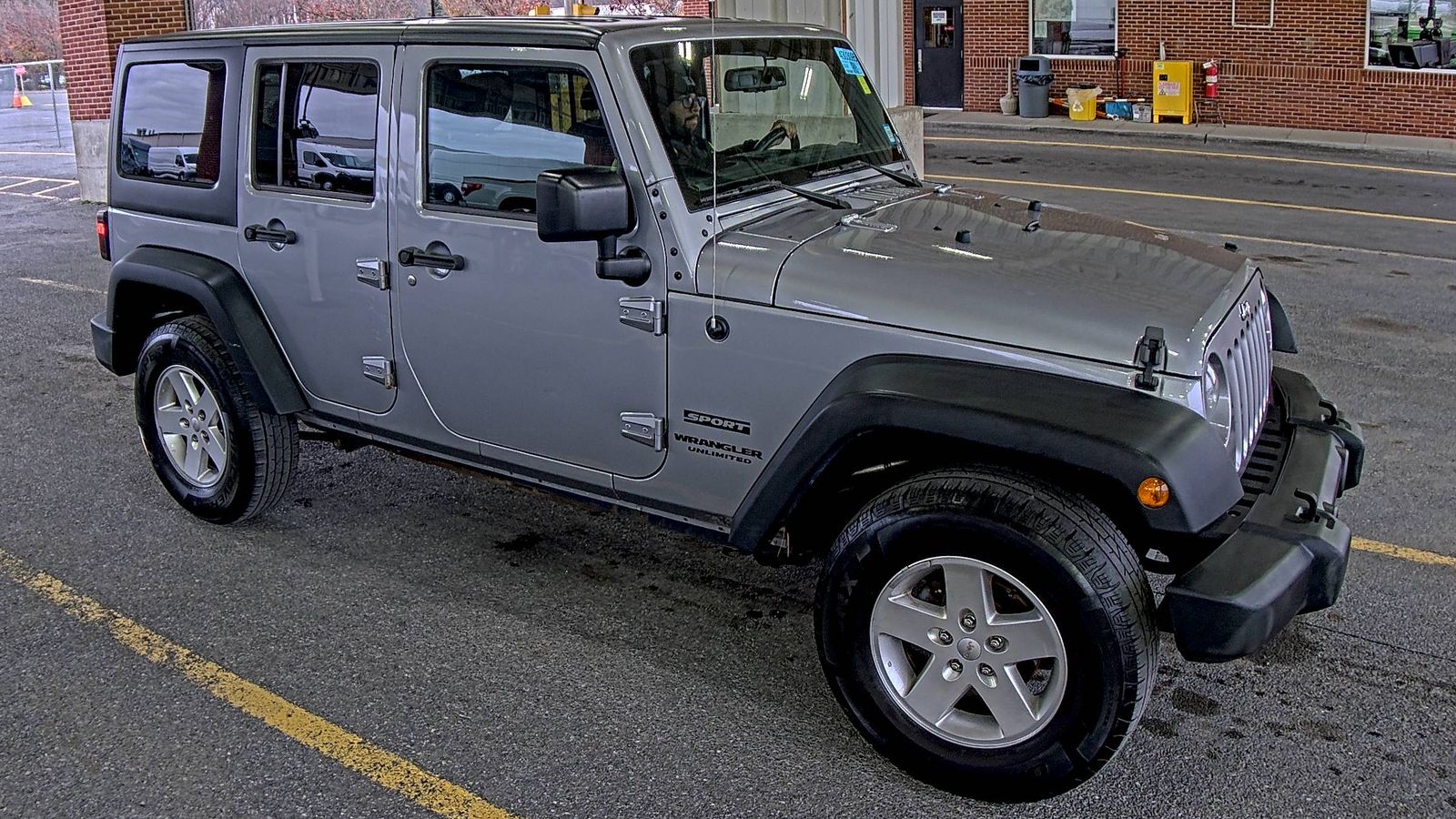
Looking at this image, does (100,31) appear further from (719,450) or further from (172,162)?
(719,450)

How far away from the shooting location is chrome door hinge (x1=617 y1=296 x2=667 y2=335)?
13.3 ft

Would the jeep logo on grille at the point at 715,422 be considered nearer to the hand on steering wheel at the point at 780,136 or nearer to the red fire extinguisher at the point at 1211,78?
the hand on steering wheel at the point at 780,136

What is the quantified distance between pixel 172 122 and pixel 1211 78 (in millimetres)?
19688

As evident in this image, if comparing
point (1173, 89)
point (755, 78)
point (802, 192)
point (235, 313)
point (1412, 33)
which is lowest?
point (235, 313)

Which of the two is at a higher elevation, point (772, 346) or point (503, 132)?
point (503, 132)

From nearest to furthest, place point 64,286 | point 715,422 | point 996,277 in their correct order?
1. point 996,277
2. point 715,422
3. point 64,286

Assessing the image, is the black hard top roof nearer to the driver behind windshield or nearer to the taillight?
the driver behind windshield

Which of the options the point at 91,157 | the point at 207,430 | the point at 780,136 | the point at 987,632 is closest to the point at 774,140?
the point at 780,136

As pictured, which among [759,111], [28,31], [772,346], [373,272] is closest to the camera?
[772,346]

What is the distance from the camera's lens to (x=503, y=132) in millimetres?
4348

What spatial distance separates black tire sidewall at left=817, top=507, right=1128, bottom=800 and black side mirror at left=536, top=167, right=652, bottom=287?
1160 millimetres

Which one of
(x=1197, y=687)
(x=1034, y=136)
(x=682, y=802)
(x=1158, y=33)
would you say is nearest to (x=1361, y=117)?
(x=1158, y=33)

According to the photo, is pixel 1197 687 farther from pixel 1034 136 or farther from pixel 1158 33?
pixel 1158 33

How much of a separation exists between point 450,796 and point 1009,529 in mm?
1719
